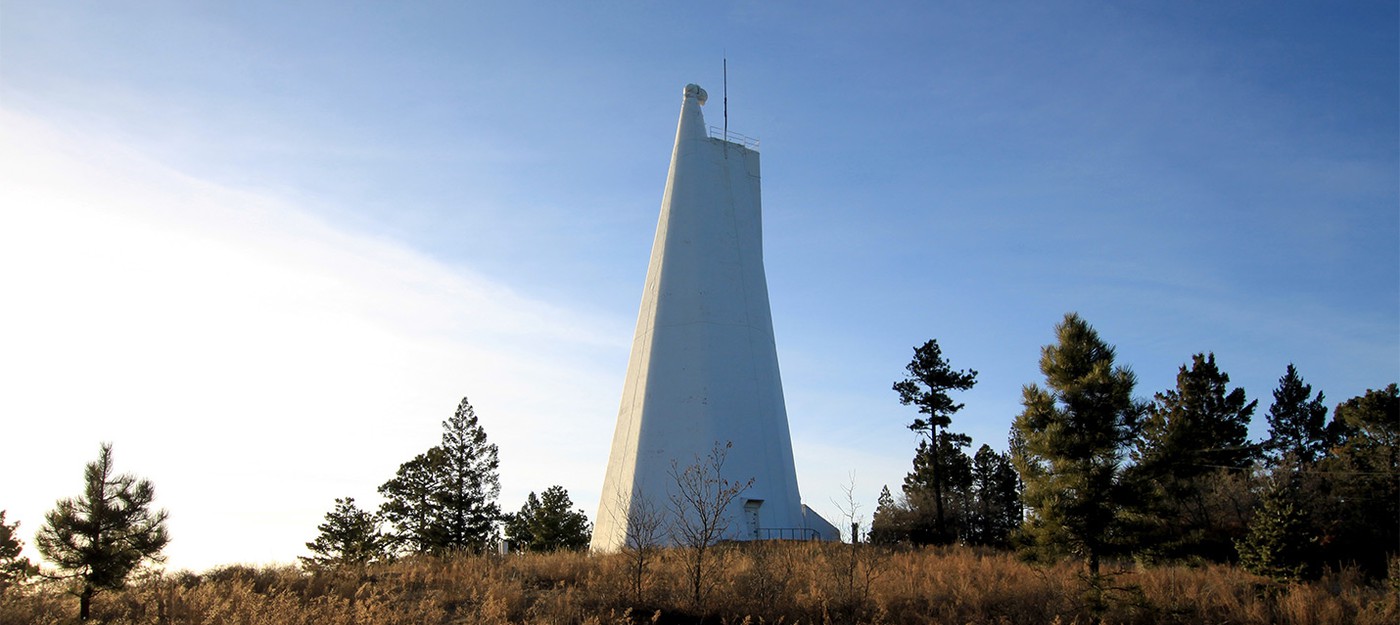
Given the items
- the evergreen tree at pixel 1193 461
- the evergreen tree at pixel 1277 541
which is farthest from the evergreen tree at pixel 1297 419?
the evergreen tree at pixel 1277 541

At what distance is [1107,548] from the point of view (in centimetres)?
1490

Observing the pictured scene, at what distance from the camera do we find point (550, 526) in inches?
1367

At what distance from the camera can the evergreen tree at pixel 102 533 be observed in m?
11.9

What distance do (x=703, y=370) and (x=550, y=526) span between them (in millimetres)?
18774

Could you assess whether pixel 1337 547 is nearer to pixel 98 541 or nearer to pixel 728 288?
pixel 728 288

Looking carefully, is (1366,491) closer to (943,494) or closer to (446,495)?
→ (943,494)

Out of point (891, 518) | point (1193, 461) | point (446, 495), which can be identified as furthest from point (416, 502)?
point (1193, 461)

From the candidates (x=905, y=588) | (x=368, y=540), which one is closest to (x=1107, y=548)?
(x=905, y=588)

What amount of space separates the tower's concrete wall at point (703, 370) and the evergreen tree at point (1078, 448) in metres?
5.06

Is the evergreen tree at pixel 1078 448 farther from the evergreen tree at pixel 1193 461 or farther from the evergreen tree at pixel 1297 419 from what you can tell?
the evergreen tree at pixel 1297 419

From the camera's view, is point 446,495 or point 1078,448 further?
point 446,495

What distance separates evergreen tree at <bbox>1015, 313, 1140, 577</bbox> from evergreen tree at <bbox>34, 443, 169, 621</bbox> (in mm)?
13475

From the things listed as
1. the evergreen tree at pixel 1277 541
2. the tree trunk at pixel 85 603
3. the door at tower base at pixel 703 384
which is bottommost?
the tree trunk at pixel 85 603

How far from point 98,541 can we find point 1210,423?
39861 millimetres
